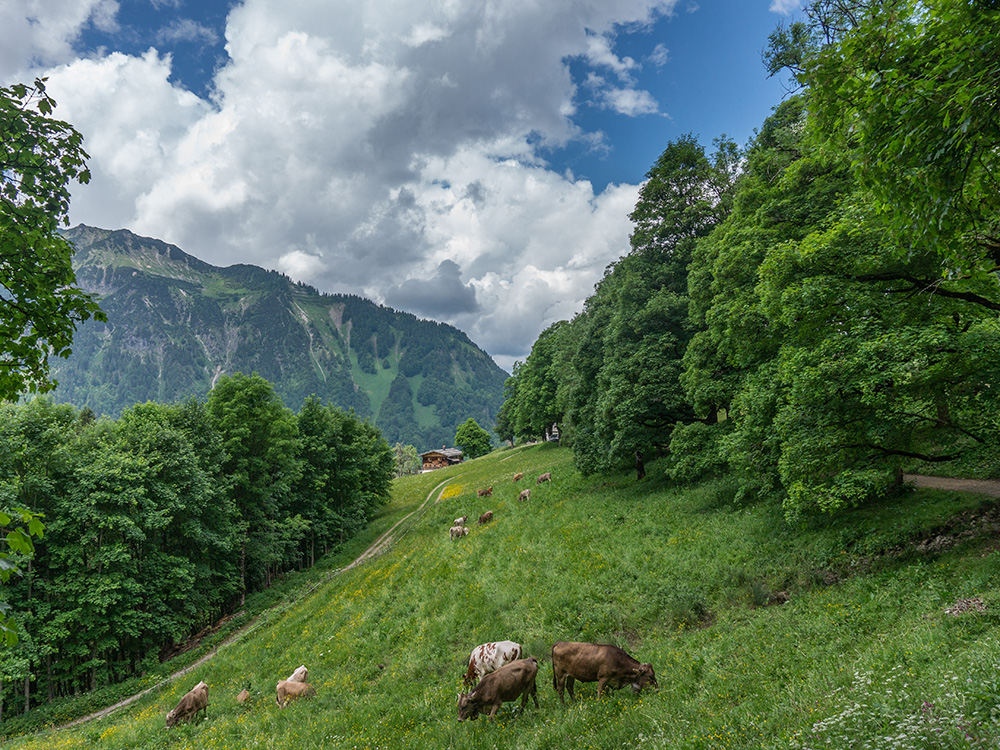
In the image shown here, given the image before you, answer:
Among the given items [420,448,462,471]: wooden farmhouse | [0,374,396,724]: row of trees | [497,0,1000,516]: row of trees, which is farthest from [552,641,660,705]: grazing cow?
[420,448,462,471]: wooden farmhouse

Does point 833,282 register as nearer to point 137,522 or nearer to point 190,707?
point 190,707

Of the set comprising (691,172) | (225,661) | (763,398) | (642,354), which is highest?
(691,172)

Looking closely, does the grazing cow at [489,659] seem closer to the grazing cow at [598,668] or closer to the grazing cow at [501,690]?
the grazing cow at [501,690]

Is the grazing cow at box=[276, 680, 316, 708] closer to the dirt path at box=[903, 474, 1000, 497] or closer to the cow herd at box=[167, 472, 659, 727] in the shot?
the cow herd at box=[167, 472, 659, 727]

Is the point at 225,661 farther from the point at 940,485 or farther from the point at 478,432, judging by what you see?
the point at 478,432

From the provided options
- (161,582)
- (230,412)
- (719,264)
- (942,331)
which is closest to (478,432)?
(230,412)

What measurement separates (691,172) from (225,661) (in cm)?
3921

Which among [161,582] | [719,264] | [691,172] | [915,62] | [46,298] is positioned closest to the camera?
[915,62]

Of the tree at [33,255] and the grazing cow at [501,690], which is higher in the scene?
the tree at [33,255]

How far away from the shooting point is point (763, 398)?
1605 cm

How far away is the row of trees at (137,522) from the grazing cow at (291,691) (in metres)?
11.5

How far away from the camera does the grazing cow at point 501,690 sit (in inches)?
442

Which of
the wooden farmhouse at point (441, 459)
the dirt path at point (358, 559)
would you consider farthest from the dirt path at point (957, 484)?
the wooden farmhouse at point (441, 459)

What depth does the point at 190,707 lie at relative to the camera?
16.3 meters
